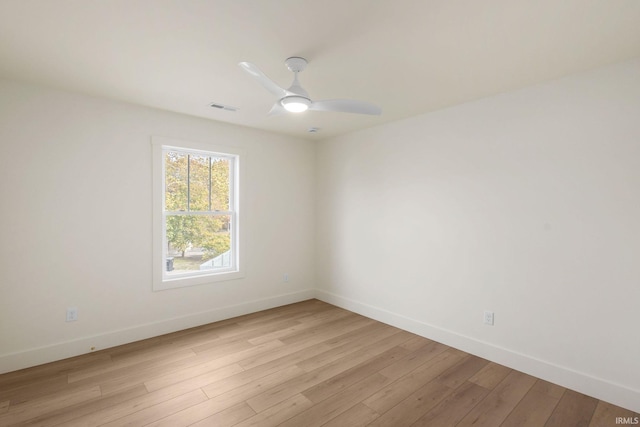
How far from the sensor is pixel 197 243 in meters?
3.99

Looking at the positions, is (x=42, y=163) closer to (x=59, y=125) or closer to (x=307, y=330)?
(x=59, y=125)

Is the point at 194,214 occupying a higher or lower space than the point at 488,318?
higher

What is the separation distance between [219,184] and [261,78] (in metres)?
2.45

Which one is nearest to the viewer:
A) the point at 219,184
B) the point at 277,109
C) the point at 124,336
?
the point at 277,109

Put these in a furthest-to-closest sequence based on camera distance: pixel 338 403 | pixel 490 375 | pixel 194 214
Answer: pixel 194 214
pixel 490 375
pixel 338 403

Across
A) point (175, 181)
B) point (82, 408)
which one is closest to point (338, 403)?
point (82, 408)

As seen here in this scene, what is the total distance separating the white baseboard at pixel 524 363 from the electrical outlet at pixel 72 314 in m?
3.26

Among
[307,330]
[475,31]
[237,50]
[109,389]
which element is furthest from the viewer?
[307,330]

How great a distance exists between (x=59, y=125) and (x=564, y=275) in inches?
185

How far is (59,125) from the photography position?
2963 mm

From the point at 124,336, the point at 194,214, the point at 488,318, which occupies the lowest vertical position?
the point at 124,336

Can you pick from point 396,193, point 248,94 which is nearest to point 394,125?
point 396,193

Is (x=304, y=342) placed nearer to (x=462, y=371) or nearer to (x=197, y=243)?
(x=462, y=371)

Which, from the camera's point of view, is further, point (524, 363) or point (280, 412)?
point (524, 363)
